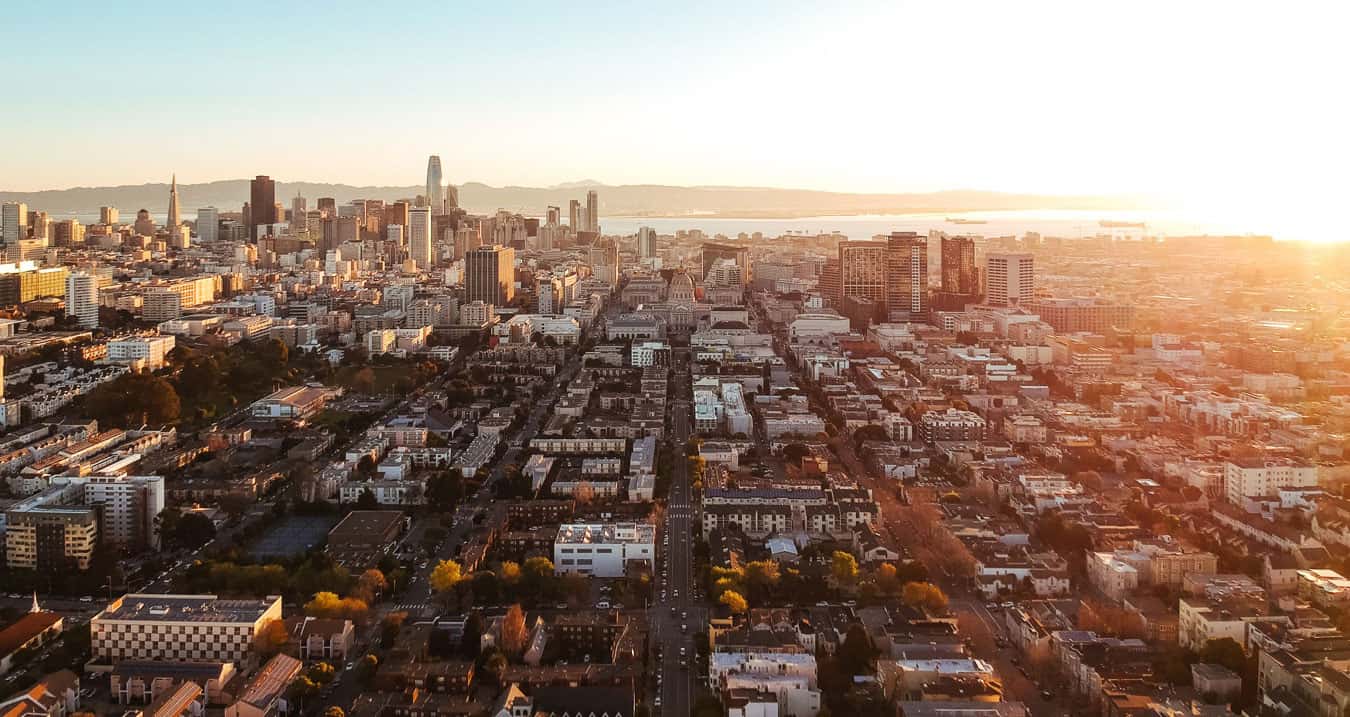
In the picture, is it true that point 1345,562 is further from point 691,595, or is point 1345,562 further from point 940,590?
point 691,595

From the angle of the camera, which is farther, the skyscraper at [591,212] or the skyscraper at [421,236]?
the skyscraper at [591,212]

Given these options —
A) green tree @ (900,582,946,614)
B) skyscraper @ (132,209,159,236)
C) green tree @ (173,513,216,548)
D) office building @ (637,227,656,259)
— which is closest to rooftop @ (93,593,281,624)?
green tree @ (173,513,216,548)

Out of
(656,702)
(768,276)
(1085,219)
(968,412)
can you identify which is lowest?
(656,702)

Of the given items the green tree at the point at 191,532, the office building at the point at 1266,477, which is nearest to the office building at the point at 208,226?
the green tree at the point at 191,532

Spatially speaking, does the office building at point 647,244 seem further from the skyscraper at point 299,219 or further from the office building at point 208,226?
the office building at point 208,226

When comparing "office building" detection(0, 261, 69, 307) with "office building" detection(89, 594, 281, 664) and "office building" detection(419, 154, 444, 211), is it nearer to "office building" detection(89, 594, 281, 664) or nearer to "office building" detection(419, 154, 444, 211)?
"office building" detection(89, 594, 281, 664)

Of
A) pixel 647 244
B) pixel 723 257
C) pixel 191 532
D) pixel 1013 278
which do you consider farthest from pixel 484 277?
pixel 647 244

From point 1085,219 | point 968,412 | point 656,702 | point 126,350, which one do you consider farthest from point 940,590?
point 1085,219
